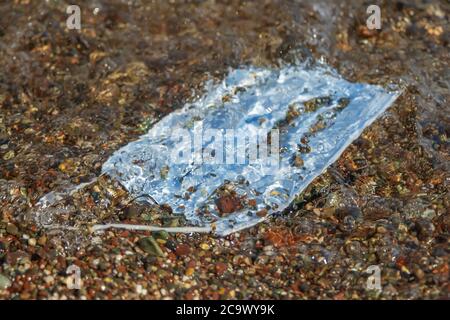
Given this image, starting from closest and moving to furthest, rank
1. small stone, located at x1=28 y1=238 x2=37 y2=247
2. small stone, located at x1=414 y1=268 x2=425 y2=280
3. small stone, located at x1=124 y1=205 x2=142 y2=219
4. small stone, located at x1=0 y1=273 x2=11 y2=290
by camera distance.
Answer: small stone, located at x1=0 y1=273 x2=11 y2=290 < small stone, located at x1=414 y1=268 x2=425 y2=280 < small stone, located at x1=28 y1=238 x2=37 y2=247 < small stone, located at x1=124 y1=205 x2=142 y2=219

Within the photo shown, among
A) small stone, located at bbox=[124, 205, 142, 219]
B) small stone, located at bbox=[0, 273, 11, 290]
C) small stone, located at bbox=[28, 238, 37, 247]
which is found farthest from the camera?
small stone, located at bbox=[124, 205, 142, 219]

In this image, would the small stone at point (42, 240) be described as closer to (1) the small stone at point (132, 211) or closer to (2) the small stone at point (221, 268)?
(1) the small stone at point (132, 211)

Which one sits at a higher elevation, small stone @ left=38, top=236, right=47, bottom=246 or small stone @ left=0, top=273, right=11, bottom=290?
small stone @ left=38, top=236, right=47, bottom=246

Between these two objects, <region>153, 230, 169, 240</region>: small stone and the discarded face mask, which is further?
the discarded face mask

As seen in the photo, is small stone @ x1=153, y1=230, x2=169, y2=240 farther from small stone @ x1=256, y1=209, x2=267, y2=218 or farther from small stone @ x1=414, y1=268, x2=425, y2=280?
small stone @ x1=414, y1=268, x2=425, y2=280

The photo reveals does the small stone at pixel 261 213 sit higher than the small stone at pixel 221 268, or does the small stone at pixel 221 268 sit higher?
the small stone at pixel 261 213

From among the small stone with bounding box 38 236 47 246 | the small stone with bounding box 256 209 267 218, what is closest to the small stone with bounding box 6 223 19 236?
the small stone with bounding box 38 236 47 246

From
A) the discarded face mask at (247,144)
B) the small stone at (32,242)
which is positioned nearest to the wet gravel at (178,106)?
the small stone at (32,242)
